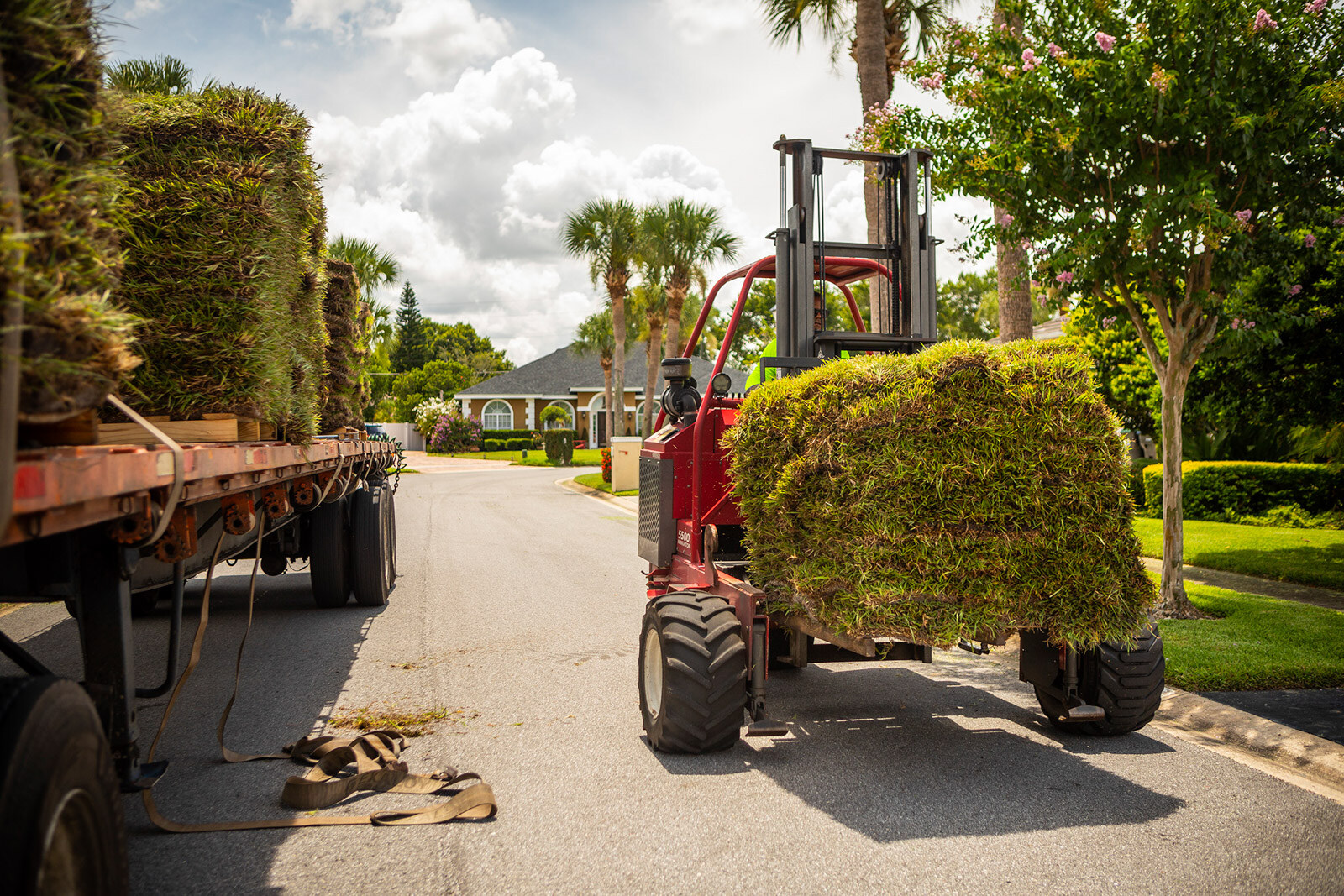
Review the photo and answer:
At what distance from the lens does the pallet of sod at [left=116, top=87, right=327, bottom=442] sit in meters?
4.31

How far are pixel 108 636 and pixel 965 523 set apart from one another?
11.2 feet

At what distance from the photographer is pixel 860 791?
14.6 feet

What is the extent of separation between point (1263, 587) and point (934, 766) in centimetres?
754

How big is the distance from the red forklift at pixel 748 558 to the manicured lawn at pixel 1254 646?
1825mm

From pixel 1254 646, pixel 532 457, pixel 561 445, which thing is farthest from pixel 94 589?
pixel 532 457

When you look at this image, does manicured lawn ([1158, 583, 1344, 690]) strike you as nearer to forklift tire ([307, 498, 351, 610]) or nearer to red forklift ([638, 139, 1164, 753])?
red forklift ([638, 139, 1164, 753])

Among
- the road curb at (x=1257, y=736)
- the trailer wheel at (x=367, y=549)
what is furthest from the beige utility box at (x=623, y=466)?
the road curb at (x=1257, y=736)

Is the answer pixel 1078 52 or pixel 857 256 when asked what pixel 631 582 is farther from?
pixel 1078 52

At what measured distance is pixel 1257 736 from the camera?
5.33 m

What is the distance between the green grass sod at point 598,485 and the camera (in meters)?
26.5

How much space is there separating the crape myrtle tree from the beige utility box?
18481 mm

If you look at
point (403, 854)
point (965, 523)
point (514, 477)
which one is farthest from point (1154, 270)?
point (514, 477)

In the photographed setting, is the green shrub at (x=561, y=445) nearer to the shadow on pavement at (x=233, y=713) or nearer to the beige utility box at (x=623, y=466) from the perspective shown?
the beige utility box at (x=623, y=466)

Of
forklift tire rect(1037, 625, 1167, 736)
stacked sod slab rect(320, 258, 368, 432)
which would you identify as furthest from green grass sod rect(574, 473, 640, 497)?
forklift tire rect(1037, 625, 1167, 736)
